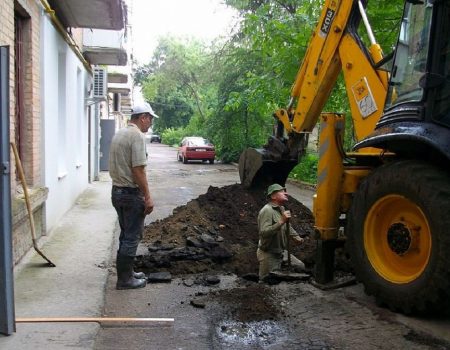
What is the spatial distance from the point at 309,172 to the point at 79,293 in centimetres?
1335

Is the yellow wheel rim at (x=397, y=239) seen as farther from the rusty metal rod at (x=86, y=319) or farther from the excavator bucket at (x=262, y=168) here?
the excavator bucket at (x=262, y=168)

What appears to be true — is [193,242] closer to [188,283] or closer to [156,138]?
[188,283]

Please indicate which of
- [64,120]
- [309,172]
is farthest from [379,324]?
[309,172]

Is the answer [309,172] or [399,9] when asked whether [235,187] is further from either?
[309,172]

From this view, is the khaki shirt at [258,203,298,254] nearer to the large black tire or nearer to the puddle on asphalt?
the large black tire

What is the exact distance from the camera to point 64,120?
10.1 metres

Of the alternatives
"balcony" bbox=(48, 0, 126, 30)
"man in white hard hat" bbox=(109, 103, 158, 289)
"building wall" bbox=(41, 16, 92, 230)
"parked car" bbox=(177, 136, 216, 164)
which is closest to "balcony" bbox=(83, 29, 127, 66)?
"building wall" bbox=(41, 16, 92, 230)

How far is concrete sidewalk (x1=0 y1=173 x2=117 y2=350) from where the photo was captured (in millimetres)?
3959

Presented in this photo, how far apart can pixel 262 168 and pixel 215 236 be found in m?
1.61

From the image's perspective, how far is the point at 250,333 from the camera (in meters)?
4.20

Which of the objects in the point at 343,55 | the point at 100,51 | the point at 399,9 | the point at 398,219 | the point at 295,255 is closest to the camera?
the point at 398,219

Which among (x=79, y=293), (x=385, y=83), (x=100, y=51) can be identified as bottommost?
(x=79, y=293)

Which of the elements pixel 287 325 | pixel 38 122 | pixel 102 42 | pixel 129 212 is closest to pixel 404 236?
pixel 287 325

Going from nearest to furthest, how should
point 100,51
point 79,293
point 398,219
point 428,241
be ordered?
1. point 428,241
2. point 398,219
3. point 79,293
4. point 100,51
